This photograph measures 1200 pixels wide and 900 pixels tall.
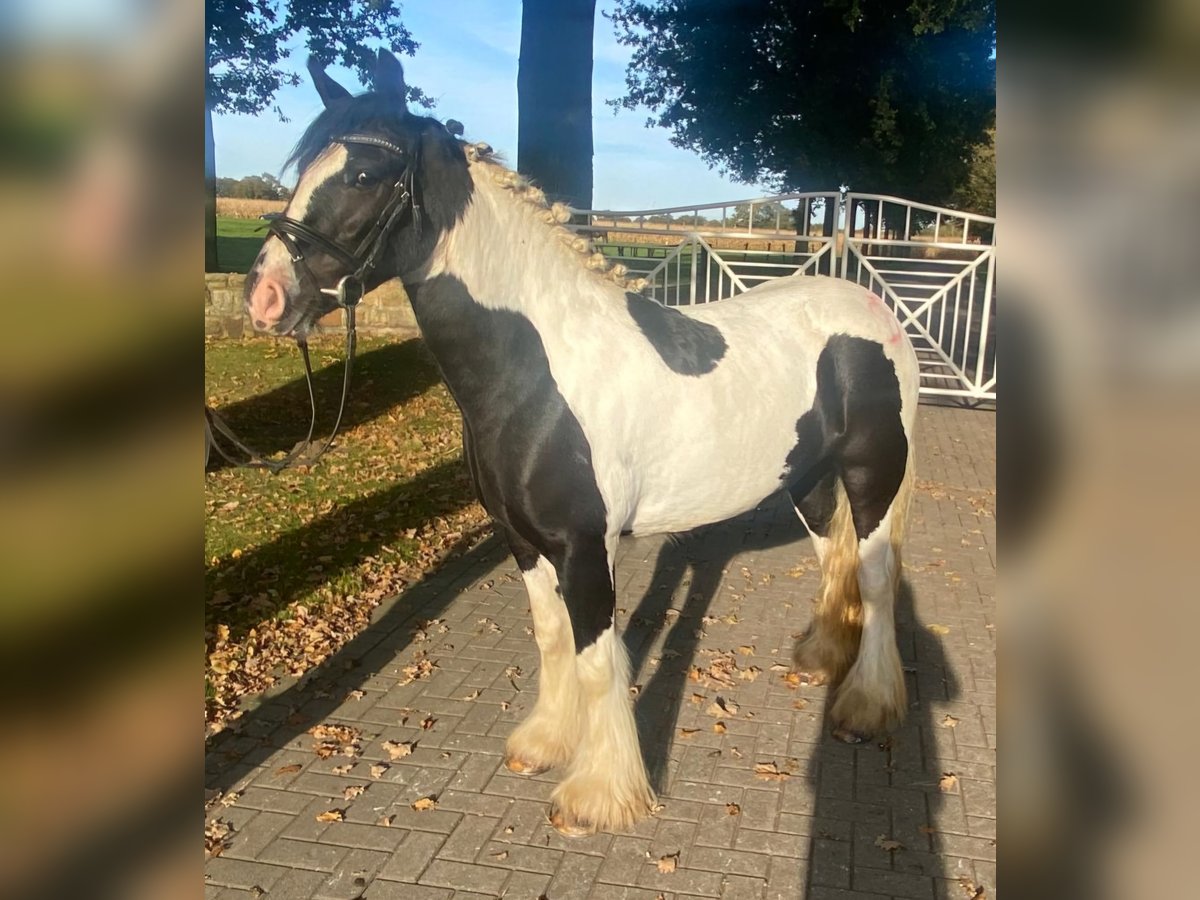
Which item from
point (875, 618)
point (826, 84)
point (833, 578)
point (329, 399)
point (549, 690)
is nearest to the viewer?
point (549, 690)

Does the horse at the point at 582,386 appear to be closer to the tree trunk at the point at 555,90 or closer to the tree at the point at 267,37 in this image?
the tree trunk at the point at 555,90

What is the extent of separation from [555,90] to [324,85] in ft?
27.3

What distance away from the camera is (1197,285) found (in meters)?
0.42

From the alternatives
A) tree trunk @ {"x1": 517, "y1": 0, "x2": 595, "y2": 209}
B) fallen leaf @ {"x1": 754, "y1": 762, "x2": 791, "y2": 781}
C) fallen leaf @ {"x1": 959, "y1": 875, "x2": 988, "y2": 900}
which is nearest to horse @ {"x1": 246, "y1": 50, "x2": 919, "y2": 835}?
fallen leaf @ {"x1": 754, "y1": 762, "x2": 791, "y2": 781}

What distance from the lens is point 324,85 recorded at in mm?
2611

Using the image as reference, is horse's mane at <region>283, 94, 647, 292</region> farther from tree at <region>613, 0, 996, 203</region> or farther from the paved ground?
tree at <region>613, 0, 996, 203</region>

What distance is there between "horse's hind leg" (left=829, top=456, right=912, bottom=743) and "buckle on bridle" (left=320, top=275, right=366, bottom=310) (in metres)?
2.17

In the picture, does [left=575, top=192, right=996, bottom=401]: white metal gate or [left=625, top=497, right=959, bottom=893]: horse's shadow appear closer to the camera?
[left=625, top=497, right=959, bottom=893]: horse's shadow

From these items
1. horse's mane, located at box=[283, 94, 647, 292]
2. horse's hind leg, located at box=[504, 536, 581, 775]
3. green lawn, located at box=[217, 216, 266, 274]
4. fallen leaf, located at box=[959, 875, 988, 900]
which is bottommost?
fallen leaf, located at box=[959, 875, 988, 900]

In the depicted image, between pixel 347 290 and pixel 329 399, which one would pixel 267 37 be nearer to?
pixel 329 399

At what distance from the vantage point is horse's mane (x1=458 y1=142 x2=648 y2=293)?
110 inches

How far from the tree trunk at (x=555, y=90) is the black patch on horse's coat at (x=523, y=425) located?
783 centimetres

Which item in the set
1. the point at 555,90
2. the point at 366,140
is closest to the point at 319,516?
the point at 366,140

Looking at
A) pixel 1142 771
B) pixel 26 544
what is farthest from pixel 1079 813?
pixel 26 544
